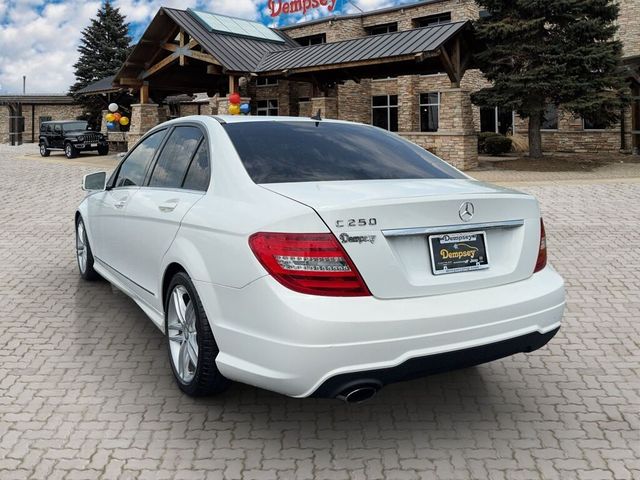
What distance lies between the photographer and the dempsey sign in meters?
39.8

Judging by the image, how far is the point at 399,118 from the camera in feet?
116

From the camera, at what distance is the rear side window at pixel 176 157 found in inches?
167

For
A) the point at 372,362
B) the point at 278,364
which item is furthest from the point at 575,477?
the point at 278,364

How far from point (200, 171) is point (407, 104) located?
32.1 m

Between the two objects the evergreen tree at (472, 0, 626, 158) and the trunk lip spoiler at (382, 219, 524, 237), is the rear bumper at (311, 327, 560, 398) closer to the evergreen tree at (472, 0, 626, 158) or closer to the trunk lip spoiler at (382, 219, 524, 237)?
the trunk lip spoiler at (382, 219, 524, 237)

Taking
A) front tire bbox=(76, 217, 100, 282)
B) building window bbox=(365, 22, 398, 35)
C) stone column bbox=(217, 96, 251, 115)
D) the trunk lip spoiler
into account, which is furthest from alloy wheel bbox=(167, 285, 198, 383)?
building window bbox=(365, 22, 398, 35)

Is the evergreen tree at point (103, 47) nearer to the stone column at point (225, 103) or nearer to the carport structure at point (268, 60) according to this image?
the carport structure at point (268, 60)

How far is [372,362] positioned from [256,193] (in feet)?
3.46

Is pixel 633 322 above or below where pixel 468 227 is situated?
below

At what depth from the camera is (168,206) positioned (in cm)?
405

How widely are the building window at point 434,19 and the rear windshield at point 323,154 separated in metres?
34.3

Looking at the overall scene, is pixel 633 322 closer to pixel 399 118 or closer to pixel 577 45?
pixel 577 45

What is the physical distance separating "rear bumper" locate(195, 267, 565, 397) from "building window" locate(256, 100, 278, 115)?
35949 millimetres

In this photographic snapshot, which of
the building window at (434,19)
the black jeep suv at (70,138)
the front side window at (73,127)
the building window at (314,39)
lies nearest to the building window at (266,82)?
the building window at (314,39)
